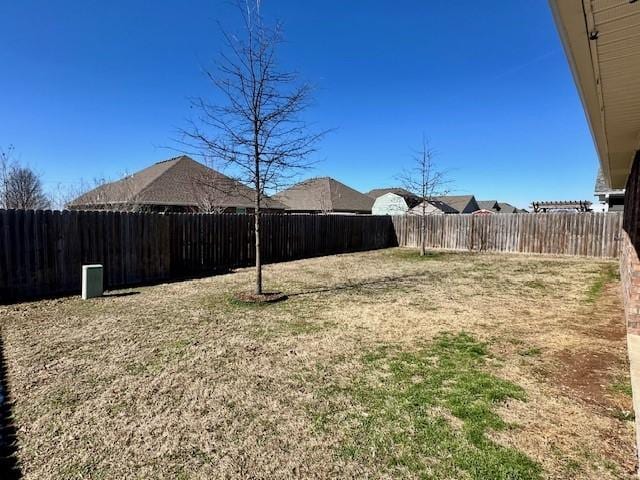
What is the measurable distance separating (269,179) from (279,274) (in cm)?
360

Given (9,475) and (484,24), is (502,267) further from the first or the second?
(9,475)

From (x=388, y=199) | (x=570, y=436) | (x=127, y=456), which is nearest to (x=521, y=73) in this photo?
(x=570, y=436)

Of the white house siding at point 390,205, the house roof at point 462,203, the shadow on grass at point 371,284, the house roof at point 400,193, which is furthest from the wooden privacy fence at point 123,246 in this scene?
the house roof at point 462,203

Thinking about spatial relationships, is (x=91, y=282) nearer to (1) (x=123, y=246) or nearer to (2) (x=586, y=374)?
(1) (x=123, y=246)

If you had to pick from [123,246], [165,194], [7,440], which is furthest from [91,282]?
[165,194]

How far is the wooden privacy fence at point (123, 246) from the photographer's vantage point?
662 cm

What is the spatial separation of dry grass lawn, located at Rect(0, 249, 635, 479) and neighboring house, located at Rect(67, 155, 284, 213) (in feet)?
32.4

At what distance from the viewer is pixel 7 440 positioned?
2.43 m

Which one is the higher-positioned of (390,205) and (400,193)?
(400,193)

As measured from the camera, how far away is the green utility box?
665 centimetres

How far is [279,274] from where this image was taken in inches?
392

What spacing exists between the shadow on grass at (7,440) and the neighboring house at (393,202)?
37.9 m

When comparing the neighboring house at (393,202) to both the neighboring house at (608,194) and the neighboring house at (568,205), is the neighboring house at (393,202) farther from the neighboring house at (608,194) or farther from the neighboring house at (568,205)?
the neighboring house at (608,194)

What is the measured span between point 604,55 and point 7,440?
14.9 feet
